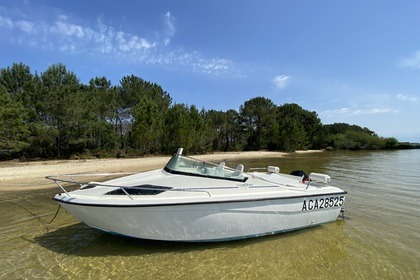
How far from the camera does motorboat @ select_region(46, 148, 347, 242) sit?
4832 mm

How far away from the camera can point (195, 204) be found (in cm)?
491

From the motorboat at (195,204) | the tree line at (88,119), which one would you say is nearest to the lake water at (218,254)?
the motorboat at (195,204)

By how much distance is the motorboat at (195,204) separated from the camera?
4.83 m

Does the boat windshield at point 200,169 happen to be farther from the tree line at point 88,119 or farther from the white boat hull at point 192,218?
the tree line at point 88,119

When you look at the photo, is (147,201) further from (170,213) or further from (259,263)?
(259,263)

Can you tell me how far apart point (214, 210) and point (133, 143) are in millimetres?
31684

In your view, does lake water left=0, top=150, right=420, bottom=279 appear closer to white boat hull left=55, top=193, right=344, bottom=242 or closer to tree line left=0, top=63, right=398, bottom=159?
white boat hull left=55, top=193, right=344, bottom=242

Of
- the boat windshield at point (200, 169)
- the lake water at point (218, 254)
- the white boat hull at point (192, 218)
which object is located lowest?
the lake water at point (218, 254)

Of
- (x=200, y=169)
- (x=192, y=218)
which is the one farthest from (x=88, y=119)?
(x=192, y=218)

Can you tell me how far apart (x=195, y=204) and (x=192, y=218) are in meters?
0.30

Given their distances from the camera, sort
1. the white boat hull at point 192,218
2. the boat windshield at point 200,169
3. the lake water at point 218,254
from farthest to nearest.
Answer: the boat windshield at point 200,169
the white boat hull at point 192,218
the lake water at point 218,254

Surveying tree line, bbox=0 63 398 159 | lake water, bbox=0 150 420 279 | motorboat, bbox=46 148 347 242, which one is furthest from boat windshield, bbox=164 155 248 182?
tree line, bbox=0 63 398 159

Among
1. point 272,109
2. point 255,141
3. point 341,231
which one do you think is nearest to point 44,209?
point 341,231

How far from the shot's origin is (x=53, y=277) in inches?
168
